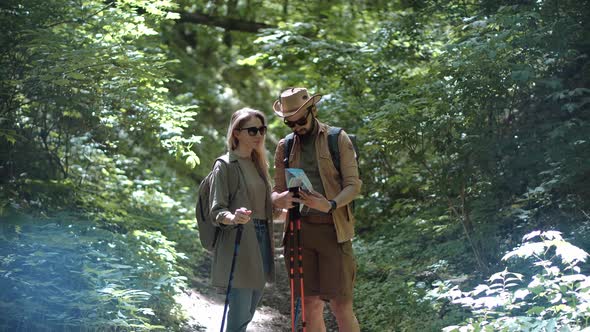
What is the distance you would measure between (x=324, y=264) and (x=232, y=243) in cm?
70

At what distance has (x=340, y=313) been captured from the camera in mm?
4945

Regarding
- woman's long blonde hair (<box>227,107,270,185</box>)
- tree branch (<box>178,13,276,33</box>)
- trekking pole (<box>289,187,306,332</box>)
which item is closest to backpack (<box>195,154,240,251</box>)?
woman's long blonde hair (<box>227,107,270,185</box>)

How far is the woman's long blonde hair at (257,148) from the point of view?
480 cm

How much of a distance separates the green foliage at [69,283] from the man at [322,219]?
1538mm

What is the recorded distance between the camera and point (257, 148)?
4.86 meters

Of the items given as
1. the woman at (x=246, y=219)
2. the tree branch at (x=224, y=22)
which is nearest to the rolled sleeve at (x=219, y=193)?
the woman at (x=246, y=219)

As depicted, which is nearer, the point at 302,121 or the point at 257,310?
the point at 302,121

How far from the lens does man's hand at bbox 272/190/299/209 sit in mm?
4711

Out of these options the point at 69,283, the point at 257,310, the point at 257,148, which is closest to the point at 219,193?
the point at 257,148

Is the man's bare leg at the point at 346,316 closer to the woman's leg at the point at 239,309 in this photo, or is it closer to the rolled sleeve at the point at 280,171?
the woman's leg at the point at 239,309

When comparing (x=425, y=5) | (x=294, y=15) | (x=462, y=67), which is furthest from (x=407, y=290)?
(x=294, y=15)

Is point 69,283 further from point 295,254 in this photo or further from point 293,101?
point 293,101

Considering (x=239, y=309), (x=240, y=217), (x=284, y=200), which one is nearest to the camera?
(x=240, y=217)

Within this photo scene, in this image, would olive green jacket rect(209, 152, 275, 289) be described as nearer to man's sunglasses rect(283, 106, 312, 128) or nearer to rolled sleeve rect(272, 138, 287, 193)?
rolled sleeve rect(272, 138, 287, 193)
